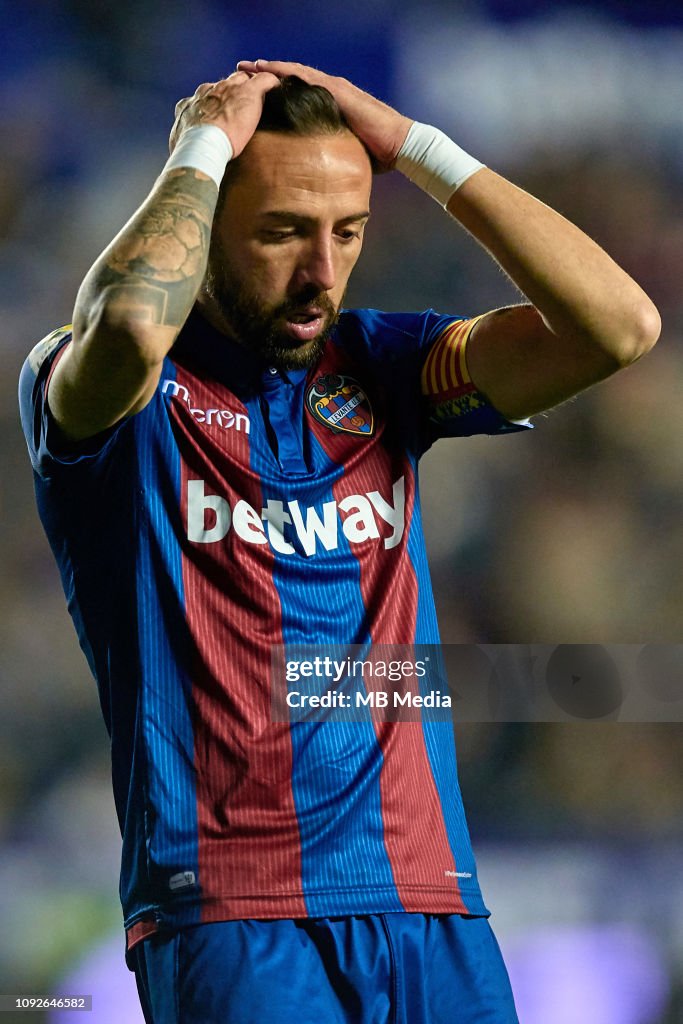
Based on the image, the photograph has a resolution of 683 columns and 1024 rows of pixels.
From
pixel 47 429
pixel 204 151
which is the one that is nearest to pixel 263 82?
pixel 204 151

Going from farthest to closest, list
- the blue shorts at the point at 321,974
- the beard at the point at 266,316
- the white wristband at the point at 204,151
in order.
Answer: the beard at the point at 266,316 < the white wristband at the point at 204,151 < the blue shorts at the point at 321,974

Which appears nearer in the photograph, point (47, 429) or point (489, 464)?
point (47, 429)

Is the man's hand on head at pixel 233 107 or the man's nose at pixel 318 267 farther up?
the man's hand on head at pixel 233 107

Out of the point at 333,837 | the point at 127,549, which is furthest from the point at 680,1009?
the point at 127,549

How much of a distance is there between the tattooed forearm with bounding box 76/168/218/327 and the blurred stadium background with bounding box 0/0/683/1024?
1.61 m

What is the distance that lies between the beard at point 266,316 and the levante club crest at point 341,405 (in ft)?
0.15

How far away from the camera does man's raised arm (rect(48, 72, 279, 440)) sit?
1229 mm

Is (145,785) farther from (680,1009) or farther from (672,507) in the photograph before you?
(672,507)

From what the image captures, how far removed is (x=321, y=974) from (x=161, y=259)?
76cm

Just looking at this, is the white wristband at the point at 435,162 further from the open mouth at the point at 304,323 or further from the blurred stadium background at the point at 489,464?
the blurred stadium background at the point at 489,464

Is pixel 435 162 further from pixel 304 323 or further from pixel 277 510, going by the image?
pixel 277 510

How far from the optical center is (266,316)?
4.88 feet

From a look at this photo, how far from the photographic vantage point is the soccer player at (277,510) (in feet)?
4.12

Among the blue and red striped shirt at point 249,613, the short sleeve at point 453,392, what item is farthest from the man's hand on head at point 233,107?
the short sleeve at point 453,392
